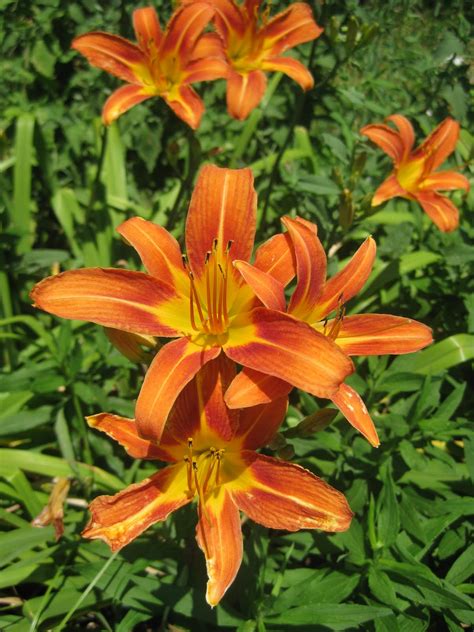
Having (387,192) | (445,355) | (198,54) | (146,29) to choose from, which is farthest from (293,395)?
(146,29)

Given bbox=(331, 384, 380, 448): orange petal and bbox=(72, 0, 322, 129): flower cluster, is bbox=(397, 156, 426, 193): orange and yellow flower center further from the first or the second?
bbox=(331, 384, 380, 448): orange petal

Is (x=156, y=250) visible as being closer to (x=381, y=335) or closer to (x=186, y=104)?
(x=381, y=335)

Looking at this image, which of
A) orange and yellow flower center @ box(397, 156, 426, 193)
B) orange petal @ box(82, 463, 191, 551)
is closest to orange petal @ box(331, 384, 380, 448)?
orange petal @ box(82, 463, 191, 551)

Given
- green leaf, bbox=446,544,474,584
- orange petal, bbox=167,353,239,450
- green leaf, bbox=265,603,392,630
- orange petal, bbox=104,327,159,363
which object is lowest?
green leaf, bbox=446,544,474,584

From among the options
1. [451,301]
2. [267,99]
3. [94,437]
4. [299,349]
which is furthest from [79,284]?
[267,99]

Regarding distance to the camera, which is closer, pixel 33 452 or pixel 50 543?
pixel 50 543

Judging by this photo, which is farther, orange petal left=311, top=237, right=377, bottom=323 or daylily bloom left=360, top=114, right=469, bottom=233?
daylily bloom left=360, top=114, right=469, bottom=233

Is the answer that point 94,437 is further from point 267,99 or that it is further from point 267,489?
point 267,99

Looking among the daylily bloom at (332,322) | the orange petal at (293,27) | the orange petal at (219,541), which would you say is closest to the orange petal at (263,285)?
the daylily bloom at (332,322)
